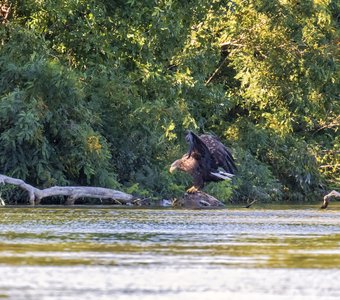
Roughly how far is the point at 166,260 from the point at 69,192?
15176mm

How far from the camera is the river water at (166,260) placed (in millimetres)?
8375

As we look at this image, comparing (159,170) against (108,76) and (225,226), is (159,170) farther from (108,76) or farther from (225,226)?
(225,226)

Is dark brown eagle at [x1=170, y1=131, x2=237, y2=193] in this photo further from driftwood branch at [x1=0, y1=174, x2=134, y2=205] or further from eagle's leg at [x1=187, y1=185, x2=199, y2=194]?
driftwood branch at [x1=0, y1=174, x2=134, y2=205]

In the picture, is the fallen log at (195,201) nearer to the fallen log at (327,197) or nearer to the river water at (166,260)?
the fallen log at (327,197)

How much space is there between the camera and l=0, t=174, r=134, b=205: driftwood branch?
82.1 feet

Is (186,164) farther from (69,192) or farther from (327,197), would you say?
(327,197)

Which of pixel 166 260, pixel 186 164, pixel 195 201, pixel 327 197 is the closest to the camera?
pixel 166 260

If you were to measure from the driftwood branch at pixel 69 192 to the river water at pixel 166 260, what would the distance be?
7.46 metres

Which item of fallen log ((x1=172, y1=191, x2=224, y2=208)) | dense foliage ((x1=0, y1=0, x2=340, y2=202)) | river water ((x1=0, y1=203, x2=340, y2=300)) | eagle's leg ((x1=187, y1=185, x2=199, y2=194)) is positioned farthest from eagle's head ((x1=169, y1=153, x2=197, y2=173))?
river water ((x1=0, y1=203, x2=340, y2=300))

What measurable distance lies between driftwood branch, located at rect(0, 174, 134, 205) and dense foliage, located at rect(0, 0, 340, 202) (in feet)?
2.53

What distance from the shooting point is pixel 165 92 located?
33.6m

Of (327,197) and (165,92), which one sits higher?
(165,92)

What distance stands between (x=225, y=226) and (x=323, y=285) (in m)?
7.96

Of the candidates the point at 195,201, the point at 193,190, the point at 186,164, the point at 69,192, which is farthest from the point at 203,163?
the point at 69,192
